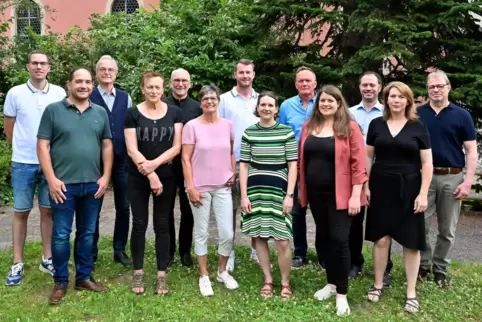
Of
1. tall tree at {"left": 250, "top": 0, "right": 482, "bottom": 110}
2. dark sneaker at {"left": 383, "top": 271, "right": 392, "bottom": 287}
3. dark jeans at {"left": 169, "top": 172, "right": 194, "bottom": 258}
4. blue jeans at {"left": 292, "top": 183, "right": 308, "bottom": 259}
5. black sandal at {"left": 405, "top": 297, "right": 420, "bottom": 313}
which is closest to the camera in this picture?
black sandal at {"left": 405, "top": 297, "right": 420, "bottom": 313}

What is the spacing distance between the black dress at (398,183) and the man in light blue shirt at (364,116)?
1.44 feet

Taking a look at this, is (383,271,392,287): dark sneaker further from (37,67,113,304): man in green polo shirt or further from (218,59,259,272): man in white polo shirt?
(37,67,113,304): man in green polo shirt

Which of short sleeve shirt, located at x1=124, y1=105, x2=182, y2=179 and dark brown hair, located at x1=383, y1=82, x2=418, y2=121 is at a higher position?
dark brown hair, located at x1=383, y1=82, x2=418, y2=121

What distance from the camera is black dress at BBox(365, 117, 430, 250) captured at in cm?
409

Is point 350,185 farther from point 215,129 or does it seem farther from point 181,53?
point 181,53

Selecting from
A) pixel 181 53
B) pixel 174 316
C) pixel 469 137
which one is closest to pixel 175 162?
pixel 174 316

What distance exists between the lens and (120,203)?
499 cm

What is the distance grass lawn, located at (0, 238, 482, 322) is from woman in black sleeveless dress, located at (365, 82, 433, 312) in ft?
1.07

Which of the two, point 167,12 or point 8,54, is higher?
point 167,12

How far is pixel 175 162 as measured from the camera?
4648 millimetres

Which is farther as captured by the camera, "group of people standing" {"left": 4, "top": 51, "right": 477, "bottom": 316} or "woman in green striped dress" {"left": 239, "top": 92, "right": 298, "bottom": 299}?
"woman in green striped dress" {"left": 239, "top": 92, "right": 298, "bottom": 299}

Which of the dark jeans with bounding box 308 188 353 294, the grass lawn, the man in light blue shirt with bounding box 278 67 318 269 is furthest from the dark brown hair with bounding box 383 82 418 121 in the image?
the grass lawn

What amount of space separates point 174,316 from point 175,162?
1.50 m

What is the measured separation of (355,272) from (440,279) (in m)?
0.86
